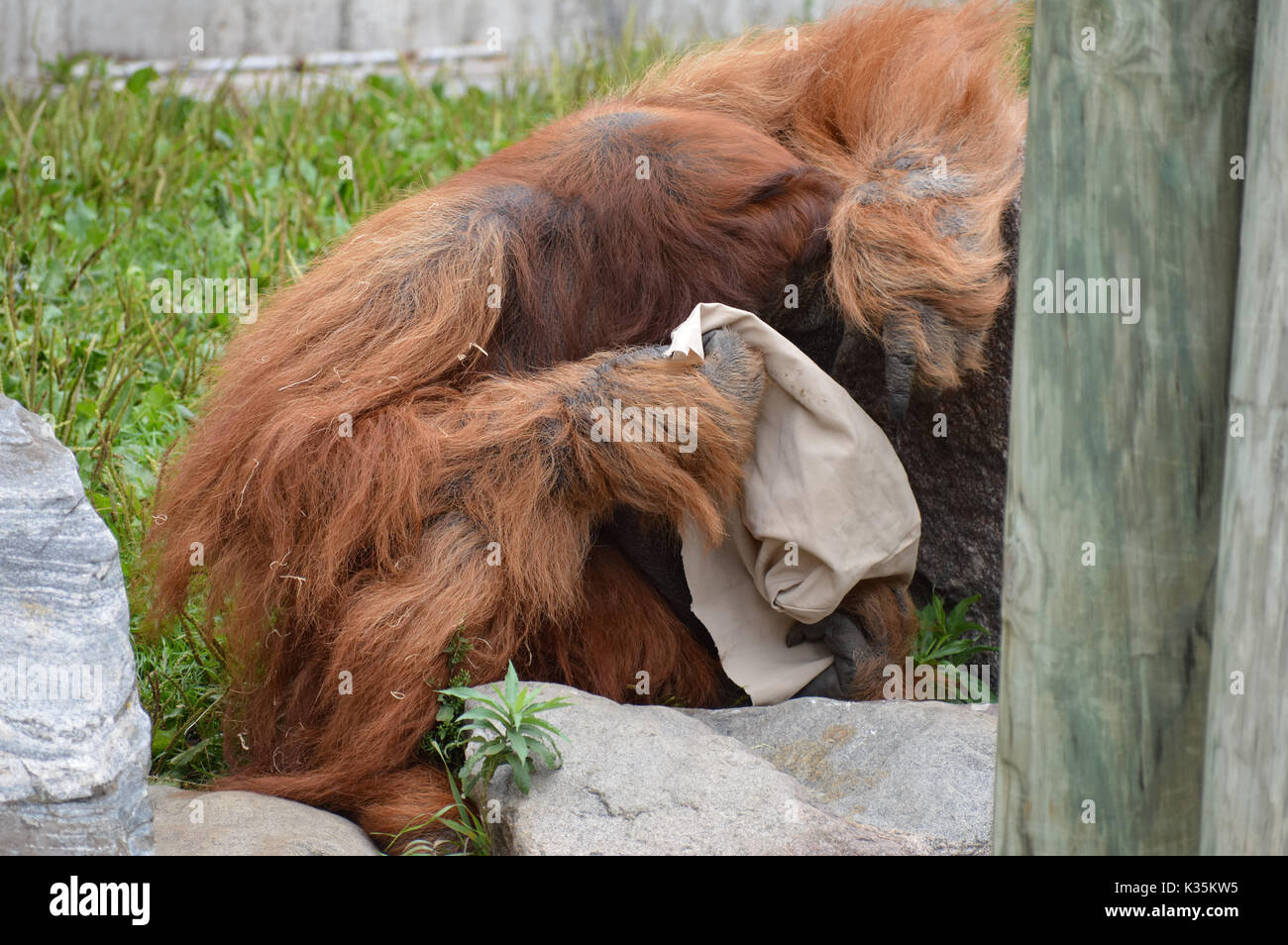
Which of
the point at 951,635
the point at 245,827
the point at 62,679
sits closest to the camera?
the point at 62,679

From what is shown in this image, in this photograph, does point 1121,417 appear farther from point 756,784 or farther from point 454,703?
point 454,703

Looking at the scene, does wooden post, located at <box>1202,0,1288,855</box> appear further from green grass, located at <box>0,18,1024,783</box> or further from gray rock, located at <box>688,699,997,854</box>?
green grass, located at <box>0,18,1024,783</box>

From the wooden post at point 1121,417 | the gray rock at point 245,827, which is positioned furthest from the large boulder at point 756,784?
the wooden post at point 1121,417

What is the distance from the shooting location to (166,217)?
182 inches

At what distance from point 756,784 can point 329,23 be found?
18.3 feet

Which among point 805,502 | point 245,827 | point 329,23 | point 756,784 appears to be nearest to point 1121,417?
point 756,784

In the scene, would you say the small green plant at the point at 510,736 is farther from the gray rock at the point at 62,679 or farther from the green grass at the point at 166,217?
the green grass at the point at 166,217

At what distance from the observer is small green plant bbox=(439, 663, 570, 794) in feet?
6.68

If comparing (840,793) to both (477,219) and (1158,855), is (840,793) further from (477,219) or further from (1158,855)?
(477,219)

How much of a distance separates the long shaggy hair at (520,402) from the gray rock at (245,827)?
0.27 feet

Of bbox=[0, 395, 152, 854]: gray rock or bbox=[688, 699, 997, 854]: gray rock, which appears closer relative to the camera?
bbox=[0, 395, 152, 854]: gray rock

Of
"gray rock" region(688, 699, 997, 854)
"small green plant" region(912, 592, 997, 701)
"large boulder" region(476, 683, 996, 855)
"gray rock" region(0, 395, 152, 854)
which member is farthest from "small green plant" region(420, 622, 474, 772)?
"small green plant" region(912, 592, 997, 701)

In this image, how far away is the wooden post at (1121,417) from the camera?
4.59 feet

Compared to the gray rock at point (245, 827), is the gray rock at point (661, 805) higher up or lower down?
higher up
